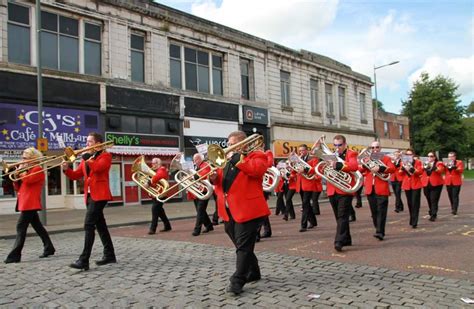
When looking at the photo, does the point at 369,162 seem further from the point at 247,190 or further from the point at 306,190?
the point at 247,190

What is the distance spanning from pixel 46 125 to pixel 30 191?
11.8m

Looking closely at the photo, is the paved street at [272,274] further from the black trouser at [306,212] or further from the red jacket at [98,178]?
the red jacket at [98,178]

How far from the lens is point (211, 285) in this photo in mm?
5551

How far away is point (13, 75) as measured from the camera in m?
17.7

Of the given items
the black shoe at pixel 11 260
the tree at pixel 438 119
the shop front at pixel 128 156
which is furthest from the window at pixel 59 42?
the tree at pixel 438 119

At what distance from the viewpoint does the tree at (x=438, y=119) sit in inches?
2035

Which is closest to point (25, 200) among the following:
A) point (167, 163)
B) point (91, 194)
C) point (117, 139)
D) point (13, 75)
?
point (91, 194)

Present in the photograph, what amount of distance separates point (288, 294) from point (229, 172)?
1.55m

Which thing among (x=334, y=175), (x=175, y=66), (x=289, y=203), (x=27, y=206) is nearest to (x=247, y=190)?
(x=334, y=175)

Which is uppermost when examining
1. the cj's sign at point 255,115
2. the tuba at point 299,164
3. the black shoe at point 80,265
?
the cj's sign at point 255,115

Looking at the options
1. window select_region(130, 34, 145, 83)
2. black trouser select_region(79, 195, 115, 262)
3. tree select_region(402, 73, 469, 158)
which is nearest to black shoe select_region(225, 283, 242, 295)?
black trouser select_region(79, 195, 115, 262)

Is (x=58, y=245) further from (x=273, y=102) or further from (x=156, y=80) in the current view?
(x=273, y=102)

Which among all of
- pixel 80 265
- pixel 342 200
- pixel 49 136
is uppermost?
pixel 49 136

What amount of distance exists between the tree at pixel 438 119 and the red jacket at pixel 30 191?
49325 millimetres
